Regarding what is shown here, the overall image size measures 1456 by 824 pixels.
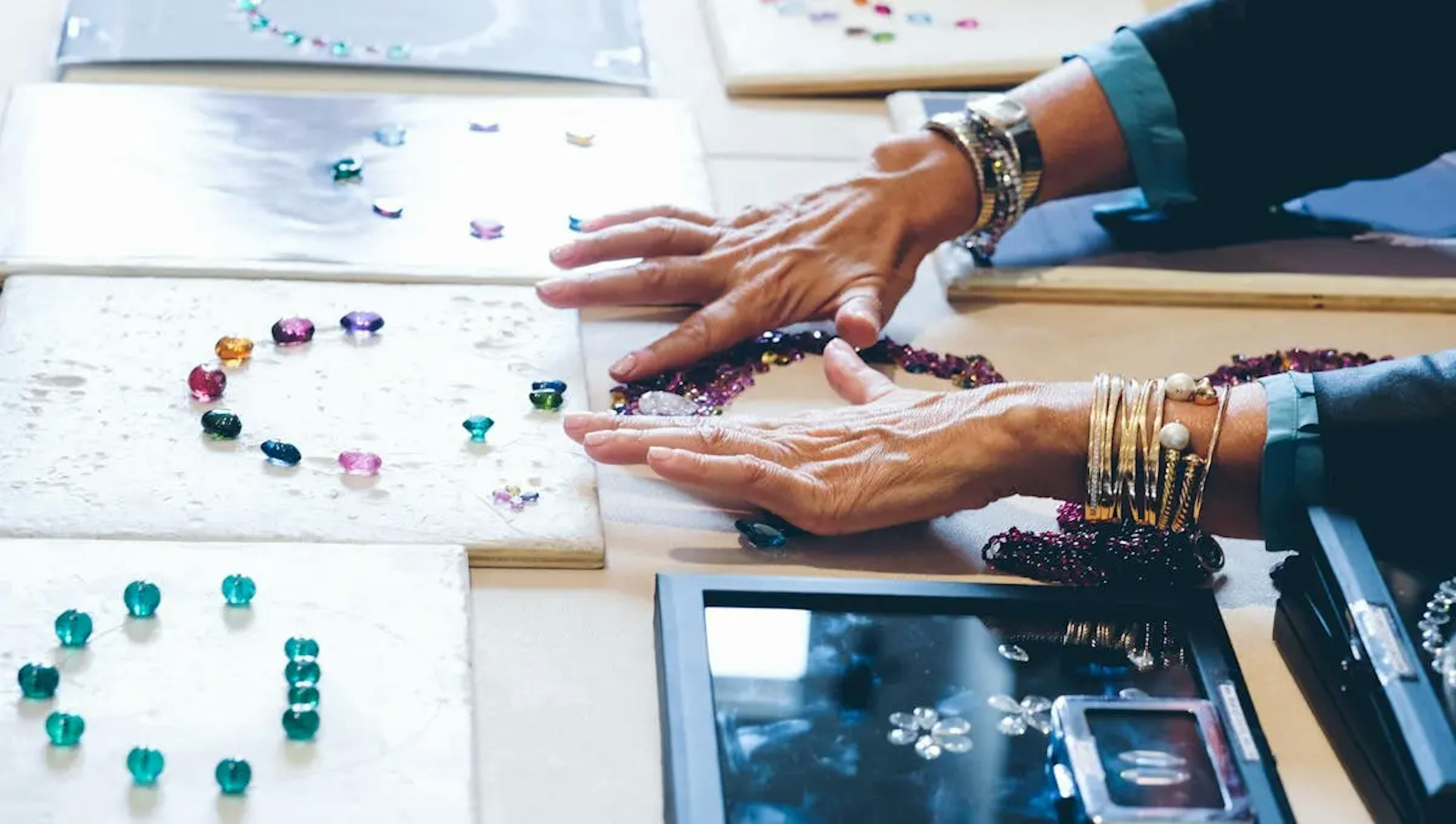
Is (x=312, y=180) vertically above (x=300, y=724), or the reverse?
(x=312, y=180)

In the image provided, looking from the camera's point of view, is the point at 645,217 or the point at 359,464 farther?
the point at 645,217

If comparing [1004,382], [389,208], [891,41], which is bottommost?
[1004,382]

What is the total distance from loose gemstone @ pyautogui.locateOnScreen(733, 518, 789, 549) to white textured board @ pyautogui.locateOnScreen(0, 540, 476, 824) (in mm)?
199

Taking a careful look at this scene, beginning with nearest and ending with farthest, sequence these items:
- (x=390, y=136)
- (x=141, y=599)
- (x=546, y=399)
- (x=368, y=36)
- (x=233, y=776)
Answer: (x=233, y=776) < (x=141, y=599) < (x=546, y=399) < (x=390, y=136) < (x=368, y=36)

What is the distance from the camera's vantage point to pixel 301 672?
108cm

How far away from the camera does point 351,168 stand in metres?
1.65

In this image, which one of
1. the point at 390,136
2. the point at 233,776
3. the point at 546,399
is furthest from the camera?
the point at 390,136

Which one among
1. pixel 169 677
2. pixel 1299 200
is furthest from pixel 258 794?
pixel 1299 200

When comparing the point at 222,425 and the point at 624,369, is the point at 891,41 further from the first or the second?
the point at 222,425

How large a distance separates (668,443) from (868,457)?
0.13 m

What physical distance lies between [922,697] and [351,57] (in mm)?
1006

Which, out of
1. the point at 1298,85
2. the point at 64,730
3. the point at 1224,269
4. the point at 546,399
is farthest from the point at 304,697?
the point at 1298,85

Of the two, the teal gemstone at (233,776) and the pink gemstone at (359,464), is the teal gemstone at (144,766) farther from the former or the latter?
the pink gemstone at (359,464)

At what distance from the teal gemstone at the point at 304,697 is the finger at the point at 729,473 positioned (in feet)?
0.98
